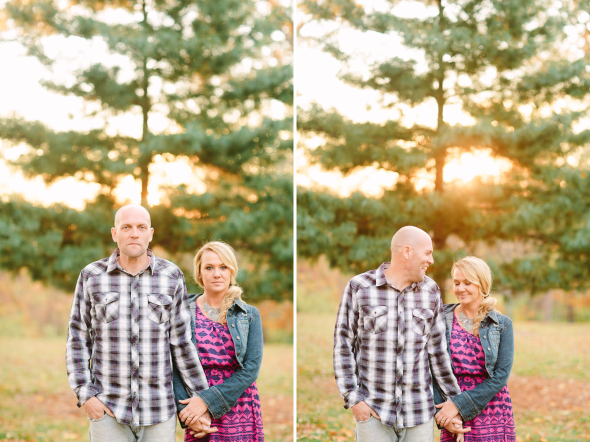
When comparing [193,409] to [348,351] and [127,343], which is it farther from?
[348,351]

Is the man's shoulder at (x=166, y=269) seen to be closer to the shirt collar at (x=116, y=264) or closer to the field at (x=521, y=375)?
the shirt collar at (x=116, y=264)

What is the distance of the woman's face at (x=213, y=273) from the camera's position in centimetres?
246

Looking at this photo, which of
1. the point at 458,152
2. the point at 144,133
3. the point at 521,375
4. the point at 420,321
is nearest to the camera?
the point at 420,321

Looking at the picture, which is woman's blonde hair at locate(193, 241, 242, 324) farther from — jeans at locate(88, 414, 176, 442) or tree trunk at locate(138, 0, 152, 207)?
tree trunk at locate(138, 0, 152, 207)

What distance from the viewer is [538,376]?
22.1 feet

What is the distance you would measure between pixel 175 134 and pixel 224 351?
484 centimetres

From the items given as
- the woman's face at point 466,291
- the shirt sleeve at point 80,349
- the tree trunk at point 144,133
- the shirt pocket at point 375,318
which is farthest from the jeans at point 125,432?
the tree trunk at point 144,133

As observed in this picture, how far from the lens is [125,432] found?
2236 mm

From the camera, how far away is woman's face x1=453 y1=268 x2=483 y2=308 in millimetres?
2559

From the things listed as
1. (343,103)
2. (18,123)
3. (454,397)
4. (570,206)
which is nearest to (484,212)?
(570,206)

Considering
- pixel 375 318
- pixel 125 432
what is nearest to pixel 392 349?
pixel 375 318

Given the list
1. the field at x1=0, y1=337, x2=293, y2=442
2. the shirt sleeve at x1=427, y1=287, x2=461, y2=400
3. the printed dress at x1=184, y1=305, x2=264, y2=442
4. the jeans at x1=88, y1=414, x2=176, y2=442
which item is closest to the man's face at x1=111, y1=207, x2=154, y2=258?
the printed dress at x1=184, y1=305, x2=264, y2=442

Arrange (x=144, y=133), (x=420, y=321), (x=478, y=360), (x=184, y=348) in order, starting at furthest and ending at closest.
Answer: (x=144, y=133)
(x=478, y=360)
(x=420, y=321)
(x=184, y=348)

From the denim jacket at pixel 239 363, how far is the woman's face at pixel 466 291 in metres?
0.88
